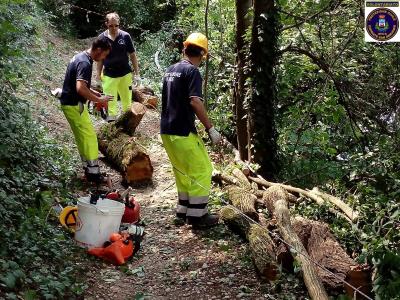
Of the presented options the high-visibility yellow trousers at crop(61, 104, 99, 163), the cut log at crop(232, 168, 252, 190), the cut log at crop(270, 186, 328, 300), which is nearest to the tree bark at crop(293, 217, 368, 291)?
the cut log at crop(270, 186, 328, 300)

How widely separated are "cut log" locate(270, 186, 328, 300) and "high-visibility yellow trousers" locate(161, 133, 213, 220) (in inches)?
35.2

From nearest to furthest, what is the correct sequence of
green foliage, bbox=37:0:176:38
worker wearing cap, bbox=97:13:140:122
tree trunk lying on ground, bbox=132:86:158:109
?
worker wearing cap, bbox=97:13:140:122 < tree trunk lying on ground, bbox=132:86:158:109 < green foliage, bbox=37:0:176:38

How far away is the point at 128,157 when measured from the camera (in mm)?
7555

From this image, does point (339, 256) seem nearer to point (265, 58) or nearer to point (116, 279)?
point (116, 279)

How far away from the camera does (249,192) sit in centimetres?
676

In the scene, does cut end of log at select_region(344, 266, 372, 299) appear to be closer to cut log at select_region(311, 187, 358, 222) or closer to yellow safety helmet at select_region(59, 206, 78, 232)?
cut log at select_region(311, 187, 358, 222)

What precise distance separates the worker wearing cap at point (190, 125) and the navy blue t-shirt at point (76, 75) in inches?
43.4

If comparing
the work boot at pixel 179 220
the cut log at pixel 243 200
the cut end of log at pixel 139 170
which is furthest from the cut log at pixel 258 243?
the cut end of log at pixel 139 170

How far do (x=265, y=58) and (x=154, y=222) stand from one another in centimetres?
283

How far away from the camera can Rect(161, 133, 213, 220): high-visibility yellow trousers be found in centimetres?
605

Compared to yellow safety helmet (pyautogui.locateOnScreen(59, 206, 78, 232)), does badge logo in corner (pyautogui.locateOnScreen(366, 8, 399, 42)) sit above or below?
above

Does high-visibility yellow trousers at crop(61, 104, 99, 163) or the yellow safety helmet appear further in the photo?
high-visibility yellow trousers at crop(61, 104, 99, 163)

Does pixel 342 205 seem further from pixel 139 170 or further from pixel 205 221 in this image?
pixel 139 170

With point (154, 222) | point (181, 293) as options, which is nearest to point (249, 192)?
point (154, 222)
